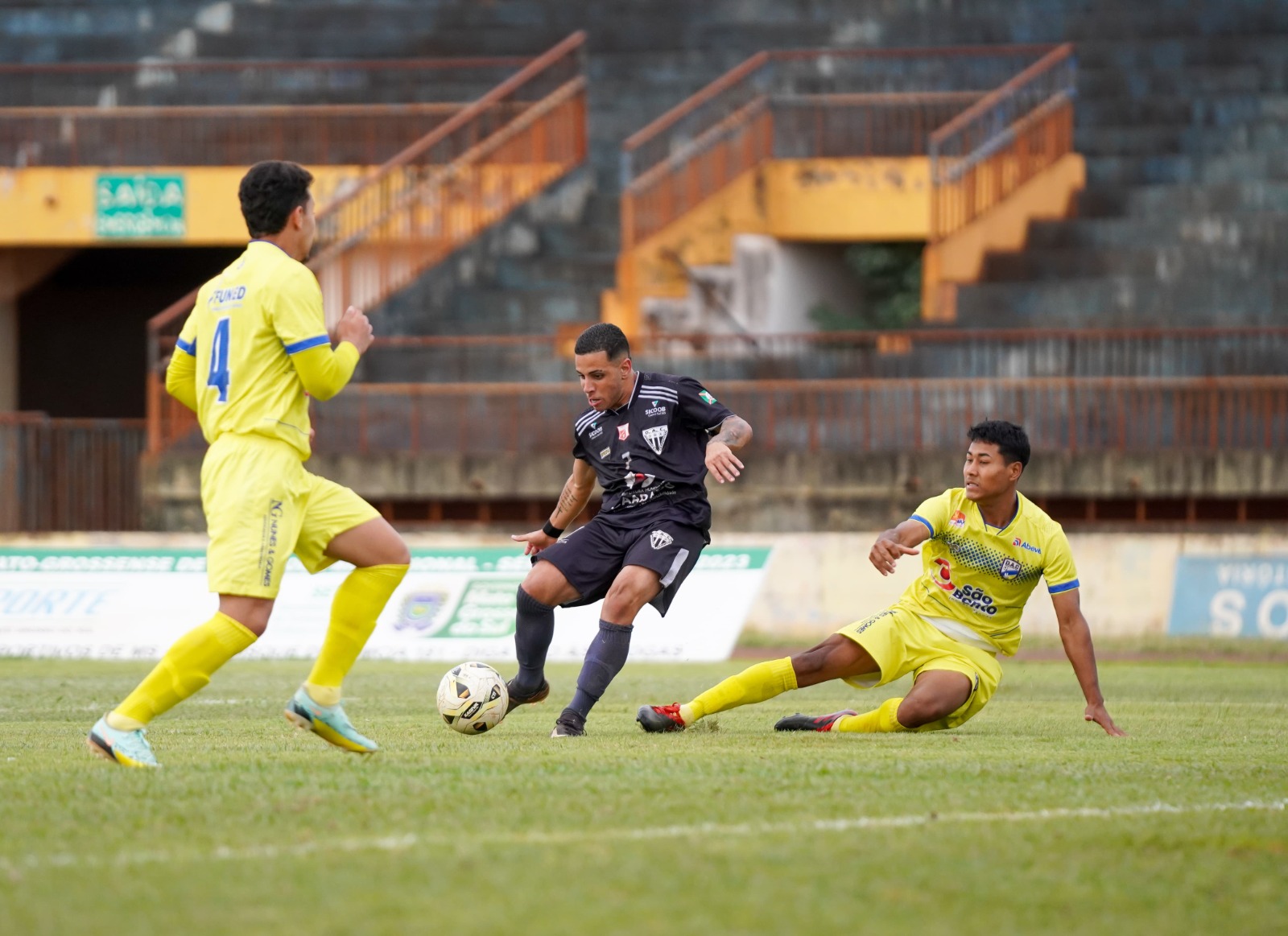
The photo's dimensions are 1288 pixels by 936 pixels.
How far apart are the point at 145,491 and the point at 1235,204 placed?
1463 centimetres

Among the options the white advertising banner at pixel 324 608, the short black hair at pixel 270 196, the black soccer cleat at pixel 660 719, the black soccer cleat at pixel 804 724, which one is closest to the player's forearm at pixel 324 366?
the short black hair at pixel 270 196

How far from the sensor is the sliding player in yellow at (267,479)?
20.9ft

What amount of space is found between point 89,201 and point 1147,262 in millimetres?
15088

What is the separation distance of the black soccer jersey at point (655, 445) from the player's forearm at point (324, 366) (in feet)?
7.73

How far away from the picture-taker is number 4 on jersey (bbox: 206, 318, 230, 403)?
6555 millimetres

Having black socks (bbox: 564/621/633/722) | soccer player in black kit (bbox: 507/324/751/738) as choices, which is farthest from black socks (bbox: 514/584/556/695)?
black socks (bbox: 564/621/633/722)

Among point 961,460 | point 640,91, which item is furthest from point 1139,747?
point 640,91

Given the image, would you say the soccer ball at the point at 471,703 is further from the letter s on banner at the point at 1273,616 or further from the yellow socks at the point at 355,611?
the letter s on banner at the point at 1273,616

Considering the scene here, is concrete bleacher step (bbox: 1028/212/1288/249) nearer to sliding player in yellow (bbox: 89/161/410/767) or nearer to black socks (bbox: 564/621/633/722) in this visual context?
black socks (bbox: 564/621/633/722)

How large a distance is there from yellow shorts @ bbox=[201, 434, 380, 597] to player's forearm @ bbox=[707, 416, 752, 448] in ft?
7.32

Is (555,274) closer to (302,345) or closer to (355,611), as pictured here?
(355,611)

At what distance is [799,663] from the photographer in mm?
8578

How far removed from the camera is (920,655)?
8.75m

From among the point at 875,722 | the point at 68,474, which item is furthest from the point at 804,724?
the point at 68,474
